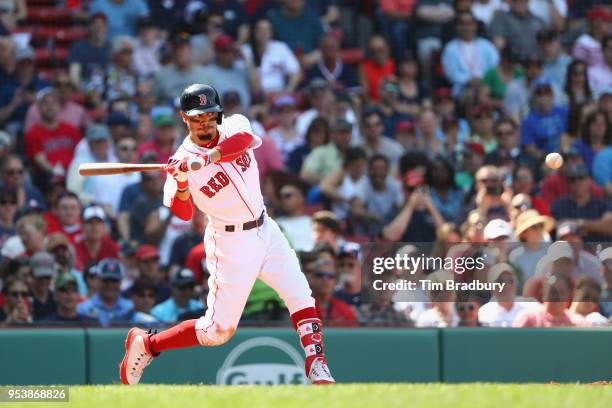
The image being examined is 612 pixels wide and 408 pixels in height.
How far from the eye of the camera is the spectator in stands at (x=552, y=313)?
8773 mm

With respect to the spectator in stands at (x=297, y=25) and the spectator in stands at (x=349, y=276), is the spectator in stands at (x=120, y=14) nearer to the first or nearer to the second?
the spectator in stands at (x=297, y=25)

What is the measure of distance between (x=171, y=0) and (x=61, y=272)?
4.55 meters

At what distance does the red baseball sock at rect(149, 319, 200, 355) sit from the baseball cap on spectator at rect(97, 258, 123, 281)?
226cm

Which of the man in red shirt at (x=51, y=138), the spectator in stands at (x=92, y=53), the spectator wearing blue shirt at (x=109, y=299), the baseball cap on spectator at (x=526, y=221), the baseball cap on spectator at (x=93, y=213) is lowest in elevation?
the spectator wearing blue shirt at (x=109, y=299)

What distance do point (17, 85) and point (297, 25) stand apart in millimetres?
2904

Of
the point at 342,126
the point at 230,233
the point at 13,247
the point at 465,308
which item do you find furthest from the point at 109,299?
the point at 342,126

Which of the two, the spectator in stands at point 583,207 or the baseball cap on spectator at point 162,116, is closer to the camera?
the spectator in stands at point 583,207

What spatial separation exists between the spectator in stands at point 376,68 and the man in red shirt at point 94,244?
3594 mm


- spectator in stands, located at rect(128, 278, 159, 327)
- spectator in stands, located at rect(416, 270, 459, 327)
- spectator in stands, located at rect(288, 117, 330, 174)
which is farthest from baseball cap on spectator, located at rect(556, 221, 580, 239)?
spectator in stands, located at rect(128, 278, 159, 327)

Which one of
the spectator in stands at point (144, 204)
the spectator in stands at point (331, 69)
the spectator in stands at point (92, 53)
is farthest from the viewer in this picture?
the spectator in stands at point (331, 69)

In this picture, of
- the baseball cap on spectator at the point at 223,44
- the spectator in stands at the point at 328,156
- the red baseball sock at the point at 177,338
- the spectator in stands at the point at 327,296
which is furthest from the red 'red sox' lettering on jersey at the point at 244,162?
the baseball cap on spectator at the point at 223,44

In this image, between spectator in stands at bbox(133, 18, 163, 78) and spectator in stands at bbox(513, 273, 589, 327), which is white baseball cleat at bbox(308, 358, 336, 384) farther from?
spectator in stands at bbox(133, 18, 163, 78)

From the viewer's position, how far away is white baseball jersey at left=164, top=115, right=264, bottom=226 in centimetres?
708

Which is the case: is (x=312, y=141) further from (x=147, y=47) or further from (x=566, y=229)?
(x=566, y=229)
